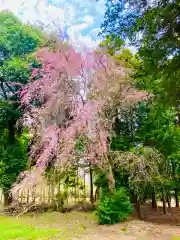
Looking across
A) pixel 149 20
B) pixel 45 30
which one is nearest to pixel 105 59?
pixel 45 30

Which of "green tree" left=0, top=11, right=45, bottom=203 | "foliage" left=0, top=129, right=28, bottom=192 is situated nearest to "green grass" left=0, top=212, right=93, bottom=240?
"foliage" left=0, top=129, right=28, bottom=192

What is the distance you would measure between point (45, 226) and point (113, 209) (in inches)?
74.3

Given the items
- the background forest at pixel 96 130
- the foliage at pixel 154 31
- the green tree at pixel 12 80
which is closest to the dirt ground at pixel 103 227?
the background forest at pixel 96 130

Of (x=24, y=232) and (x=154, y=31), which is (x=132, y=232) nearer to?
(x=24, y=232)

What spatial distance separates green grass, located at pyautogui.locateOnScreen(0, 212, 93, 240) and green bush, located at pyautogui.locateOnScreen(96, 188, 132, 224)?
0.53m

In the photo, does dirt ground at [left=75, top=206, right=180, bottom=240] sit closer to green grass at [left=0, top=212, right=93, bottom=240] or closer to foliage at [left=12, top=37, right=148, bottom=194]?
green grass at [left=0, top=212, right=93, bottom=240]

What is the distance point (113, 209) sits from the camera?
7.18 m

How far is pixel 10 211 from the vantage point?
978 centimetres

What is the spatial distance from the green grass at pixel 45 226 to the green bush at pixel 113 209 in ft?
1.75

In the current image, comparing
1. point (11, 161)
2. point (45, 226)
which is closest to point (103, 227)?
point (45, 226)

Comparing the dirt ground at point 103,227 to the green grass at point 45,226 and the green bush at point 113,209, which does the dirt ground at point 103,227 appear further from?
the green bush at point 113,209

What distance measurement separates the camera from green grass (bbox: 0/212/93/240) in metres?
6.07

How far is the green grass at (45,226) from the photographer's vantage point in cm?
607

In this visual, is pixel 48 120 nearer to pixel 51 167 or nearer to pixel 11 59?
pixel 51 167
